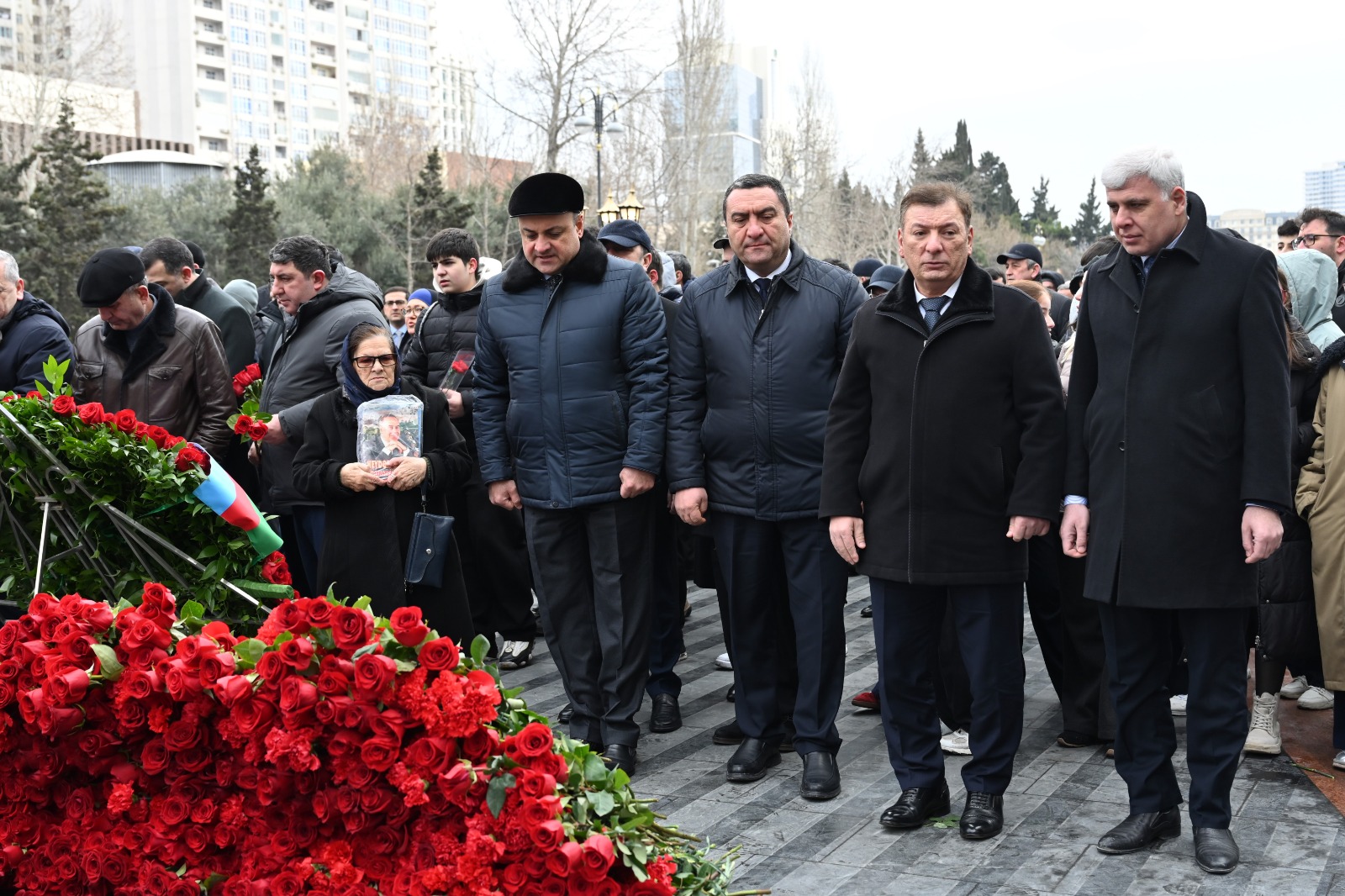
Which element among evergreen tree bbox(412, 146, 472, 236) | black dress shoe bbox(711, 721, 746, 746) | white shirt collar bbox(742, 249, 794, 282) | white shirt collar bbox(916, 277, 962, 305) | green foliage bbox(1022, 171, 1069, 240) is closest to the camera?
white shirt collar bbox(916, 277, 962, 305)

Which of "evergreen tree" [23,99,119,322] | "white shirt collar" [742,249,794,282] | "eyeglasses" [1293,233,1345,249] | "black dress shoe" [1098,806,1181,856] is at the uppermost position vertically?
"evergreen tree" [23,99,119,322]

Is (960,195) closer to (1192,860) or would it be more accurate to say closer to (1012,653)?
(1012,653)

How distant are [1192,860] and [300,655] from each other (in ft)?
9.49

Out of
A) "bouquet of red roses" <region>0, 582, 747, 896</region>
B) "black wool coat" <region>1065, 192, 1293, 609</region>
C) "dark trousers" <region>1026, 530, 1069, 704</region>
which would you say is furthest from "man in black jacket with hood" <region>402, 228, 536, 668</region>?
"black wool coat" <region>1065, 192, 1293, 609</region>

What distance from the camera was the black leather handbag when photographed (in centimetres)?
540

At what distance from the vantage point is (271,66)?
102 meters

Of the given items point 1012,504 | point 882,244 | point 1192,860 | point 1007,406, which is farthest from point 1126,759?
point 882,244

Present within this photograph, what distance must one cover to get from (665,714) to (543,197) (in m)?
2.42

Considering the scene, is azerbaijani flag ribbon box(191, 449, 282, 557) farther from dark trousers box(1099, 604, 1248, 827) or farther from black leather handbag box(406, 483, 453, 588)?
dark trousers box(1099, 604, 1248, 827)

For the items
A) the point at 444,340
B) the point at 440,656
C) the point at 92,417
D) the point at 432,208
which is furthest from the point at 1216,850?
the point at 432,208

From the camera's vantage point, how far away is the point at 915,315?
4.63m

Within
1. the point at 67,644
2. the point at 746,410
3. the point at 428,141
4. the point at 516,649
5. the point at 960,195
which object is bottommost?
the point at 516,649

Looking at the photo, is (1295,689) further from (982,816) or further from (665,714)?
(665,714)

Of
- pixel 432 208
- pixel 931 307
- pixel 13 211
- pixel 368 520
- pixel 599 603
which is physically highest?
pixel 432 208
